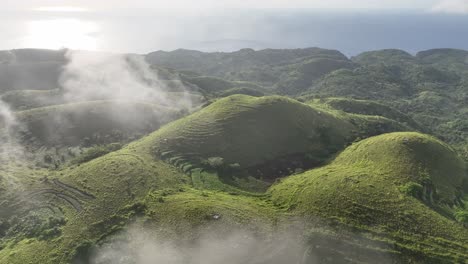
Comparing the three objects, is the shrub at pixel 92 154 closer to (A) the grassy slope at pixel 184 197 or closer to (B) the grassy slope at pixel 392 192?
(A) the grassy slope at pixel 184 197

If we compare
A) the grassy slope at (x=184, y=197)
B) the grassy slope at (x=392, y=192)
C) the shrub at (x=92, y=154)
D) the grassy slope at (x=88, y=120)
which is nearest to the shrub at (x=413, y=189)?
the grassy slope at (x=392, y=192)

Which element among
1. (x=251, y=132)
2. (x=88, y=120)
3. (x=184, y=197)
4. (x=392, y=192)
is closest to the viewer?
(x=392, y=192)

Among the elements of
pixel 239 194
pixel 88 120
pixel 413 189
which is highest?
pixel 88 120

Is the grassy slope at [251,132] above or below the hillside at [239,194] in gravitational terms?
above

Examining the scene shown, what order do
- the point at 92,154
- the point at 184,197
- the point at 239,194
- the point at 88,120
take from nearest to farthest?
the point at 184,197, the point at 239,194, the point at 92,154, the point at 88,120

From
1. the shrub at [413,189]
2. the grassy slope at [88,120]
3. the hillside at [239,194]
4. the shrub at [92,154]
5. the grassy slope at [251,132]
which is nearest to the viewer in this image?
the hillside at [239,194]

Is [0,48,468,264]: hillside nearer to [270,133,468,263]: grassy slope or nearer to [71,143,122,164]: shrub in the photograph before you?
[270,133,468,263]: grassy slope

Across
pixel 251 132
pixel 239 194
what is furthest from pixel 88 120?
pixel 239 194

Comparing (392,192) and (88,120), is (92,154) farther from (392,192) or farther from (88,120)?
(392,192)

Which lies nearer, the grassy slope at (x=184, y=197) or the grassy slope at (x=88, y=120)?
the grassy slope at (x=184, y=197)

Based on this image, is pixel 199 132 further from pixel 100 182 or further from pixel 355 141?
pixel 355 141
